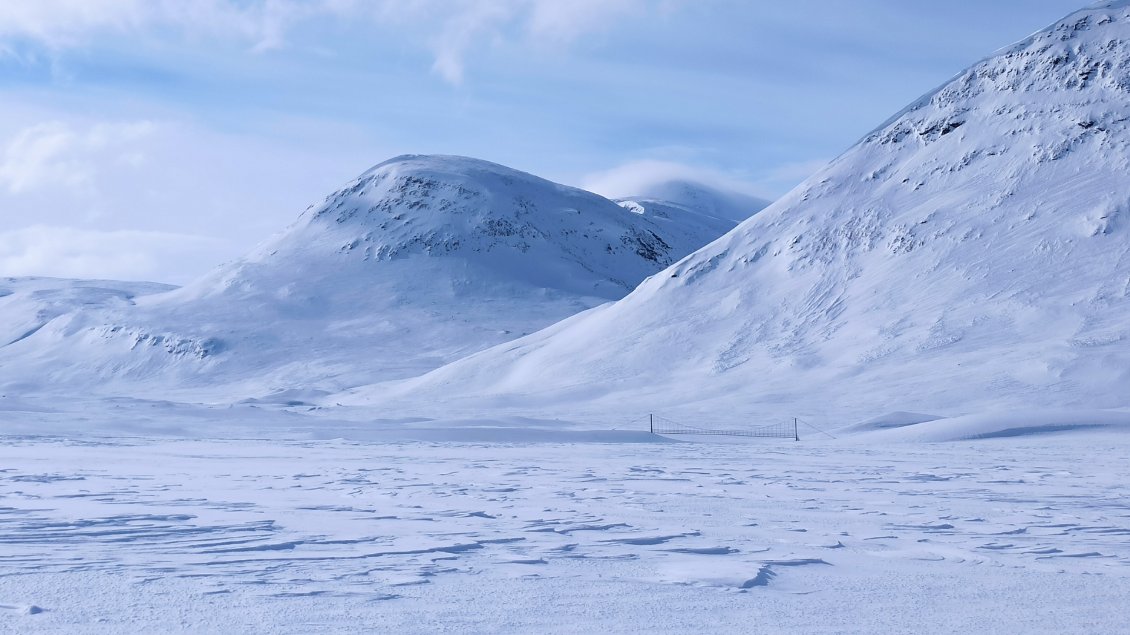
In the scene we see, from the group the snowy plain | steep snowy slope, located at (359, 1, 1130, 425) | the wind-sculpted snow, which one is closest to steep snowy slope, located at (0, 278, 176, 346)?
the snowy plain

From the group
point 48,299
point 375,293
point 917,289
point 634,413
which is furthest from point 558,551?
point 48,299

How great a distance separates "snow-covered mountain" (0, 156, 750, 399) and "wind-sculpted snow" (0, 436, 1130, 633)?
51.5m

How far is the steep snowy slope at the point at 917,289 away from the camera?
4134 centimetres

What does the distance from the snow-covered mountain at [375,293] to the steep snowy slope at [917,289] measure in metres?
20.9

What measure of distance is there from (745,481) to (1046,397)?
25847 mm

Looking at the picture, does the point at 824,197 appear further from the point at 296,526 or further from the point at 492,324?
the point at 296,526

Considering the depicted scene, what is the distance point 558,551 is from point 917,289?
150ft

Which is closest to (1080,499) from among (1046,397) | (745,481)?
(745,481)

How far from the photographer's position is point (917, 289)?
50.8m

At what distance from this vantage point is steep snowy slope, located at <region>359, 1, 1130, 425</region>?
136ft

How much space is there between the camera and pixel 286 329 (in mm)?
91250

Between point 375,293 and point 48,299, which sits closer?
point 375,293

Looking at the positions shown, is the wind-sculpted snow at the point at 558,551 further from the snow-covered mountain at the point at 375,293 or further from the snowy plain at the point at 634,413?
the snow-covered mountain at the point at 375,293

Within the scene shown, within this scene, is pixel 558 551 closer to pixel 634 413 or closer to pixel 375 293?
pixel 634 413
